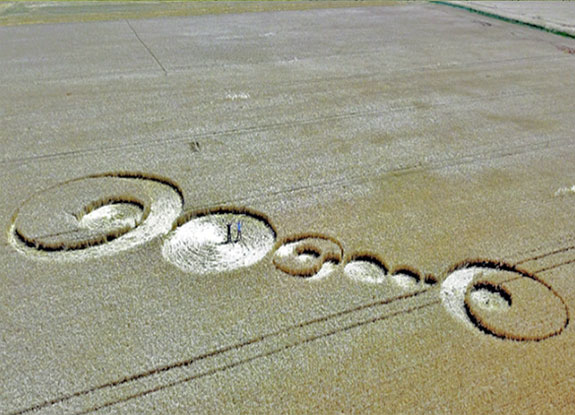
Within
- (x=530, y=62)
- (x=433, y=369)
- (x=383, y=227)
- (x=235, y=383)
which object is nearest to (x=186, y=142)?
(x=383, y=227)

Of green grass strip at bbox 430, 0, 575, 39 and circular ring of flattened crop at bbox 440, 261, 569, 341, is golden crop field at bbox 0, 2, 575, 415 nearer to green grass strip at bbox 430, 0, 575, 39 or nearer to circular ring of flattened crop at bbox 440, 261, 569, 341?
circular ring of flattened crop at bbox 440, 261, 569, 341

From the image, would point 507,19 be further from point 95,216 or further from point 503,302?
point 95,216

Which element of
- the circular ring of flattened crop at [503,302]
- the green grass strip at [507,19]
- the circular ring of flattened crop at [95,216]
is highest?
the green grass strip at [507,19]

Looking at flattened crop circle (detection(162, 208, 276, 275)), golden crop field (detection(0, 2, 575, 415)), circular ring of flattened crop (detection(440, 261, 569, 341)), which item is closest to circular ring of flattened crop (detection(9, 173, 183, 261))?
golden crop field (detection(0, 2, 575, 415))

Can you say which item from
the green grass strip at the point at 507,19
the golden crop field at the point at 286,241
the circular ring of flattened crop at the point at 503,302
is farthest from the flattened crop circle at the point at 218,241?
the green grass strip at the point at 507,19

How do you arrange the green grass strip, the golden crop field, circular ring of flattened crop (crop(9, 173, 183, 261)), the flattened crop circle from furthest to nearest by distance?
the green grass strip < circular ring of flattened crop (crop(9, 173, 183, 261)) < the flattened crop circle < the golden crop field

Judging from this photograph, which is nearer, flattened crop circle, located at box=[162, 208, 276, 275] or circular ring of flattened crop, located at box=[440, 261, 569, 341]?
circular ring of flattened crop, located at box=[440, 261, 569, 341]

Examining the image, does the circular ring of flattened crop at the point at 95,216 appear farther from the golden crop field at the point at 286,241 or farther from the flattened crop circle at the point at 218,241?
the flattened crop circle at the point at 218,241
